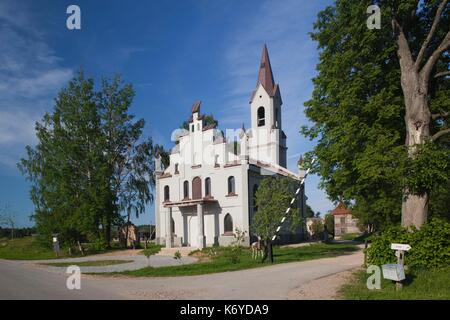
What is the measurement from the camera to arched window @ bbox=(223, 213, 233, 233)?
31406mm

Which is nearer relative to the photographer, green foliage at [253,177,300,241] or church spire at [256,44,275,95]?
green foliage at [253,177,300,241]

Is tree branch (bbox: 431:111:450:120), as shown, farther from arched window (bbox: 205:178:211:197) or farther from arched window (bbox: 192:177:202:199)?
arched window (bbox: 192:177:202:199)

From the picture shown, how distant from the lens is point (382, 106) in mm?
15047

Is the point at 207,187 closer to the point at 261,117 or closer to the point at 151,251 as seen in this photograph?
the point at 261,117

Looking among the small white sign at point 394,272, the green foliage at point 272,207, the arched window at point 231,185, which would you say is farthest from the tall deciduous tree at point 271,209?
the arched window at point 231,185

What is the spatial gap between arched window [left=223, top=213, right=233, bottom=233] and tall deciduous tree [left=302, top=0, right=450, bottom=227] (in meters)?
15.1

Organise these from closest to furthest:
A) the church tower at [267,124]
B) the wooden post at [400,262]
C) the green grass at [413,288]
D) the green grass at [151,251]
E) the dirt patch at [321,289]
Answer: the green grass at [413,288]
the dirt patch at [321,289]
the wooden post at [400,262]
the green grass at [151,251]
the church tower at [267,124]

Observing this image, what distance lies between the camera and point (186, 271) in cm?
1555

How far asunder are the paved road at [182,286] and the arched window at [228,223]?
52.6 ft

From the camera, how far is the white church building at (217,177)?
102 feet

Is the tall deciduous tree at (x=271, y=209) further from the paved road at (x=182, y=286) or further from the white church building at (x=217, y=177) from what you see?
the white church building at (x=217, y=177)

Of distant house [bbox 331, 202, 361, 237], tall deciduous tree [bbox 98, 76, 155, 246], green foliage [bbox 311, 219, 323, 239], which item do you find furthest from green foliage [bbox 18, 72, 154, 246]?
distant house [bbox 331, 202, 361, 237]
